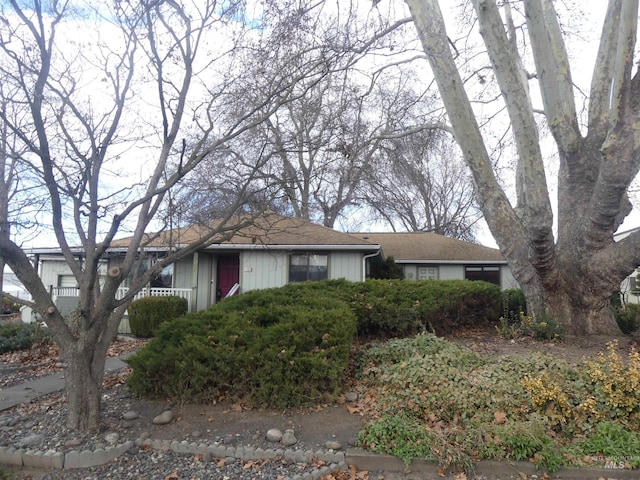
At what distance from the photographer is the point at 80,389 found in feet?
14.8

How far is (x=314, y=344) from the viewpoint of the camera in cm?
537

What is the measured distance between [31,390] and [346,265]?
352 inches

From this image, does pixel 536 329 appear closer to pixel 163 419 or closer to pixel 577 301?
pixel 577 301

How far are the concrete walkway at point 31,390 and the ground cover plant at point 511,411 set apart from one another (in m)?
4.46

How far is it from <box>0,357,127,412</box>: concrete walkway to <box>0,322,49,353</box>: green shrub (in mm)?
2371

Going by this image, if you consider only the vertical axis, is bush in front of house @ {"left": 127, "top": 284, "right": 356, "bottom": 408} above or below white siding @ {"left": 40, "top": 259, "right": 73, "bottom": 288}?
below

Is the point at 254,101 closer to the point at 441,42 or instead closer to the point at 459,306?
the point at 441,42

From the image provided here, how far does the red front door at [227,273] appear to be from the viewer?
1498cm

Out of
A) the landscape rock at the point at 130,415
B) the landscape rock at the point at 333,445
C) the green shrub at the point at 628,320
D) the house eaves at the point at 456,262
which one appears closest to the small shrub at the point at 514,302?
the green shrub at the point at 628,320

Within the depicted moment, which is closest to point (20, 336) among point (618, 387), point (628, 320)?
point (618, 387)

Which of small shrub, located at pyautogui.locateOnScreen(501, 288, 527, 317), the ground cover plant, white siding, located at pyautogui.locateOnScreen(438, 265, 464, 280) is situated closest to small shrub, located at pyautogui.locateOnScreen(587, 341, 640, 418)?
the ground cover plant

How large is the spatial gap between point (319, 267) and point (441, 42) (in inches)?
298

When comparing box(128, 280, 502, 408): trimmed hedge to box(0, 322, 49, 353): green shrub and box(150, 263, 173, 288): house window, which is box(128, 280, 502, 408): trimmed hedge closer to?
box(0, 322, 49, 353): green shrub

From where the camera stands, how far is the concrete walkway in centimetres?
571
